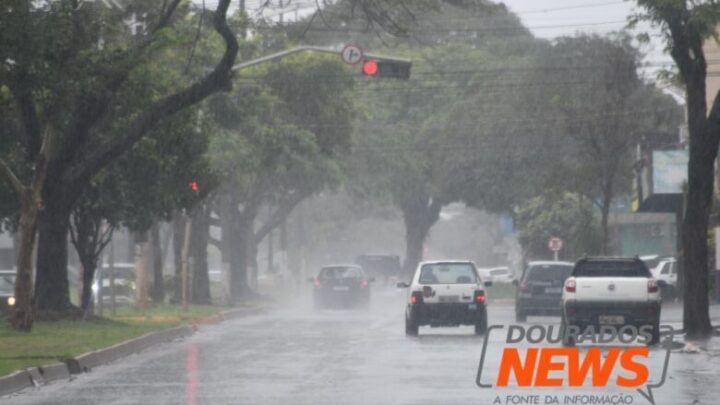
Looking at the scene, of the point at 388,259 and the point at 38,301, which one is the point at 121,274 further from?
the point at 388,259

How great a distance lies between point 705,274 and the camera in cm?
3056

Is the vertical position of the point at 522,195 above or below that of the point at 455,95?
below

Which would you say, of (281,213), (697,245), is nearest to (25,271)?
(697,245)

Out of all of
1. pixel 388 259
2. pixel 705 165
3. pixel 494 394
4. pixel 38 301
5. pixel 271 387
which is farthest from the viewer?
pixel 388 259

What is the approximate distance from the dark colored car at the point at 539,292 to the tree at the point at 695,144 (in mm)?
11937

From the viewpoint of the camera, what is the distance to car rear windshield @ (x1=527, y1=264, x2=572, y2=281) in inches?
1706

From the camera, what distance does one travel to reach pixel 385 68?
104ft

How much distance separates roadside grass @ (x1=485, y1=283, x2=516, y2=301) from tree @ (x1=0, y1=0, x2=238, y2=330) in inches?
1384

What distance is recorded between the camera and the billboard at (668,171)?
55062 millimetres

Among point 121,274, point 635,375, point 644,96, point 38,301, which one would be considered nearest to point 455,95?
point 644,96

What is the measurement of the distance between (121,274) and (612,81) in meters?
20.0

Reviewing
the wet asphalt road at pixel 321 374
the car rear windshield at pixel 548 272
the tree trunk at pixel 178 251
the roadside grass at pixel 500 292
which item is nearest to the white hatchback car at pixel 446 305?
the wet asphalt road at pixel 321 374

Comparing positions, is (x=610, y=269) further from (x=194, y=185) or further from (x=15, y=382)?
(x=15, y=382)

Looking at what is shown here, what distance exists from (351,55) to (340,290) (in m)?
25.3
